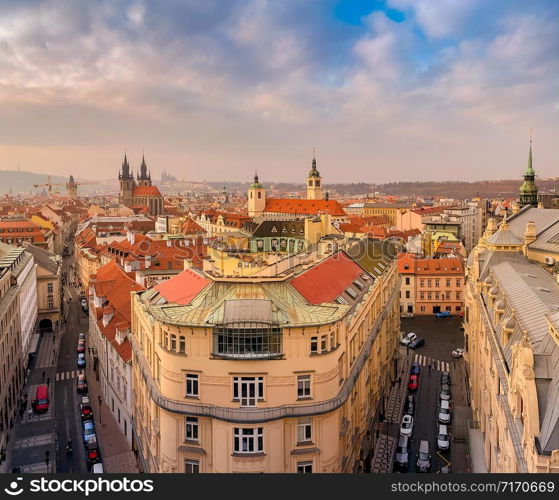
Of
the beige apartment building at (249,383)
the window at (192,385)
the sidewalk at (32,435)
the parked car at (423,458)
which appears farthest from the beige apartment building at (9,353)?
the parked car at (423,458)

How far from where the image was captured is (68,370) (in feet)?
225

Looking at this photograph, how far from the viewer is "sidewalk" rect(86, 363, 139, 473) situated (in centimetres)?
4603

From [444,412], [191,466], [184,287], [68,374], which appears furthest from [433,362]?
[191,466]

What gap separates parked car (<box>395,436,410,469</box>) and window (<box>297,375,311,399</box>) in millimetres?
18041

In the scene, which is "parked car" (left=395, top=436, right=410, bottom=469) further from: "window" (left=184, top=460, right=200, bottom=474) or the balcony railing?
"window" (left=184, top=460, right=200, bottom=474)

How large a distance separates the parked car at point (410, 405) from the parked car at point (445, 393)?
115 inches

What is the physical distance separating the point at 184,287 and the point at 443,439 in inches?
1029

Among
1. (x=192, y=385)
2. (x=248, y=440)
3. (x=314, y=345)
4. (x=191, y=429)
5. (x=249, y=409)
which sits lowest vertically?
(x=248, y=440)

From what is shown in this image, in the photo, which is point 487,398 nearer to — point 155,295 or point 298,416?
point 298,416

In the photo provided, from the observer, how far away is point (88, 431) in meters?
50.8

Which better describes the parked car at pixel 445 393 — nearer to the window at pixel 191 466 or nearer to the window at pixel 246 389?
the window at pixel 246 389

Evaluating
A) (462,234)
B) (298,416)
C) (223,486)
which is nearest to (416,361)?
(298,416)

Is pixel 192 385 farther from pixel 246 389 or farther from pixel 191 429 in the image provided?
pixel 246 389

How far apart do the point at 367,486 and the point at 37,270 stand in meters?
75.9
